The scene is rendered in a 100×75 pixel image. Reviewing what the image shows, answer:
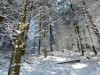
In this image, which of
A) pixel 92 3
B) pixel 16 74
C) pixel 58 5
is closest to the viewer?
pixel 16 74

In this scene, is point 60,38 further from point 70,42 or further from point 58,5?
point 58,5

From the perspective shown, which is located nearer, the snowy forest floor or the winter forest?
the winter forest

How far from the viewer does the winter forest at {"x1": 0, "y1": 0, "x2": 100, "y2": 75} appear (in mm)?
3393

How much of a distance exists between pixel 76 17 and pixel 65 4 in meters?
3.58

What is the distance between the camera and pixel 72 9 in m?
11.8

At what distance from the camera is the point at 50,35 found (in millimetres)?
15297

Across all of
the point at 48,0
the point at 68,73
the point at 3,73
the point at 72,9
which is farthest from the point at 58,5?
the point at 3,73

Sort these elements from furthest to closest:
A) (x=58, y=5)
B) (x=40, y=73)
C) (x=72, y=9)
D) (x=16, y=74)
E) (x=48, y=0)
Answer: (x=58, y=5)
(x=48, y=0)
(x=72, y=9)
(x=40, y=73)
(x=16, y=74)

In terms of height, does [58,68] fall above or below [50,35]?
below

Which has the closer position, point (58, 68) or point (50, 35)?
point (58, 68)

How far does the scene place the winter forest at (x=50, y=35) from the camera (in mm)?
3393

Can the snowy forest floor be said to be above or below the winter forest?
below

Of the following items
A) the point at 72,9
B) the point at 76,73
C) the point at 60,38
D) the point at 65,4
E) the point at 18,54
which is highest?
the point at 65,4

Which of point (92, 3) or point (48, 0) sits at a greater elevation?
point (48, 0)
